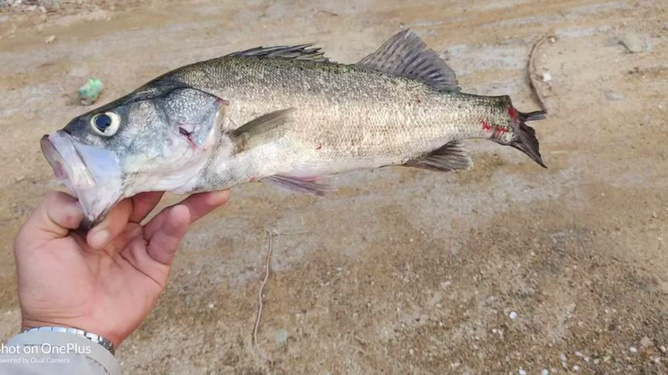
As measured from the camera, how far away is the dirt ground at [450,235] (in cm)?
355

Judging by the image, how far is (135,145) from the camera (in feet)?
7.46

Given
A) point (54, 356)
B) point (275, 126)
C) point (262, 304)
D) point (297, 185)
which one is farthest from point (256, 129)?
point (262, 304)

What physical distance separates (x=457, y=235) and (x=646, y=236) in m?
1.54

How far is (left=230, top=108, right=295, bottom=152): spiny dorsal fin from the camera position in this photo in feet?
8.04

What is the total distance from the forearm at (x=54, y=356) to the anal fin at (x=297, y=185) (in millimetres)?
1110

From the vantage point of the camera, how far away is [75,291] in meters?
2.30

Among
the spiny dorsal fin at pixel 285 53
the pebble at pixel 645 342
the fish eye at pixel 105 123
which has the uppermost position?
the spiny dorsal fin at pixel 285 53

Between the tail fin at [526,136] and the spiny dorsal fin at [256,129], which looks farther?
the tail fin at [526,136]

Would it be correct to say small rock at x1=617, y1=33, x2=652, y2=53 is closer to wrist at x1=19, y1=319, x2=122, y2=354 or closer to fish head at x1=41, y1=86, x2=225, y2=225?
fish head at x1=41, y1=86, x2=225, y2=225

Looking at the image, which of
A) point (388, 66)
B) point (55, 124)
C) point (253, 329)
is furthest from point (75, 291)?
point (55, 124)

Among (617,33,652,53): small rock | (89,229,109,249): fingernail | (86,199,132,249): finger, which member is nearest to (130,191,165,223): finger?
(86,199,132,249): finger

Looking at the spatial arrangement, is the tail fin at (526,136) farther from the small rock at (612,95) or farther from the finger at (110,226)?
the small rock at (612,95)

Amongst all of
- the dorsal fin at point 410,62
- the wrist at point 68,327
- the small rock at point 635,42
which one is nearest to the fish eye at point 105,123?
the wrist at point 68,327

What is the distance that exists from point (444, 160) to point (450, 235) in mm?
1516
